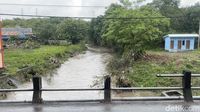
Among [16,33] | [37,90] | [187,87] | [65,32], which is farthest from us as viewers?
[65,32]

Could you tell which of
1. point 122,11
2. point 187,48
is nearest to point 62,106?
point 122,11

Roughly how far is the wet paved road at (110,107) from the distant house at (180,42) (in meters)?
34.1

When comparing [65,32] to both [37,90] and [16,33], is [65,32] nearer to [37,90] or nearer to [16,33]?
[16,33]

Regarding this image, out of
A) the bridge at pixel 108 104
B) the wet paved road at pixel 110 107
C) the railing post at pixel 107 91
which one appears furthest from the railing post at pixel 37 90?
the railing post at pixel 107 91

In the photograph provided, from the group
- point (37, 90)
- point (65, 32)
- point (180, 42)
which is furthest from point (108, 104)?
point (65, 32)

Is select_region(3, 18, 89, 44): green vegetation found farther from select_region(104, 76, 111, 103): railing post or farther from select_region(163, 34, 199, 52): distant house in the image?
A: select_region(104, 76, 111, 103): railing post

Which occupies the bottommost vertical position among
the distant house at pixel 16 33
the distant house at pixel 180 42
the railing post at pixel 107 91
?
the railing post at pixel 107 91

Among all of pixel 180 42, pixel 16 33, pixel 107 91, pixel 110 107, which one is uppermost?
pixel 16 33

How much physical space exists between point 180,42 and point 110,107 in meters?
35.7

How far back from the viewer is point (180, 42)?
134 ft

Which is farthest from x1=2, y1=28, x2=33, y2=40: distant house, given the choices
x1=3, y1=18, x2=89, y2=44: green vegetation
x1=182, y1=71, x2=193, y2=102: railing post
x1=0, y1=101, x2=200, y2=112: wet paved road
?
x1=182, y1=71, x2=193, y2=102: railing post

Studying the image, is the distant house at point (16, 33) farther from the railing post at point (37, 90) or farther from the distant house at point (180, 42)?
the railing post at point (37, 90)

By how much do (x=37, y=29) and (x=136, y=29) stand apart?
51.8m

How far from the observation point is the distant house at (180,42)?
132 feet
